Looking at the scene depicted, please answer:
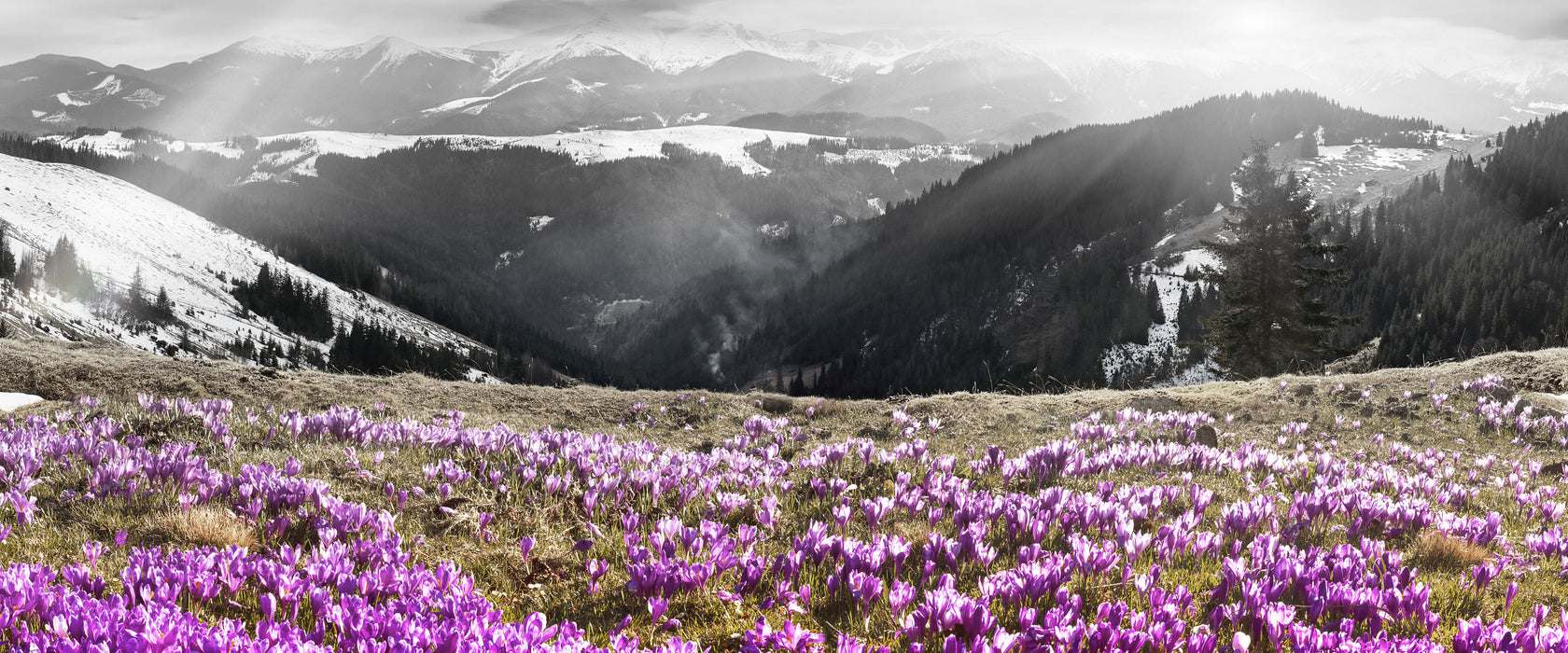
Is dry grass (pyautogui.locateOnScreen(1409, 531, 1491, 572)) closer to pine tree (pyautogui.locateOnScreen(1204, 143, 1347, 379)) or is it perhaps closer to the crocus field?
the crocus field

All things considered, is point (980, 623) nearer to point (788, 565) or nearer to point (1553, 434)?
point (788, 565)

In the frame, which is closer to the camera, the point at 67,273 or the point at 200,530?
the point at 200,530

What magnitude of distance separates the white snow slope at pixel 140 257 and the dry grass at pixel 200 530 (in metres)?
88.7

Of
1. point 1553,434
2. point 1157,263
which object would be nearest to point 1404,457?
point 1553,434

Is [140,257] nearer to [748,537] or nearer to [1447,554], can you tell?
[748,537]

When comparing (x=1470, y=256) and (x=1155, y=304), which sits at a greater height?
(x=1470, y=256)

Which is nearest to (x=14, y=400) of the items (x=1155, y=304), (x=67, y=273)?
(x=67, y=273)

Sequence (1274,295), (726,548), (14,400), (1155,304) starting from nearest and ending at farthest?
(726,548)
(14,400)
(1274,295)
(1155,304)

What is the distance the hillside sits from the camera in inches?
134

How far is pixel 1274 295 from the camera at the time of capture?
4456cm

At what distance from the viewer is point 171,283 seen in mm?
125125

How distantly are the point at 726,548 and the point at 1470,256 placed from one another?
167626 mm

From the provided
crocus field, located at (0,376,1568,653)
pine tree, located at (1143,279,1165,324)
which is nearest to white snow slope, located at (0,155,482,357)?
crocus field, located at (0,376,1568,653)

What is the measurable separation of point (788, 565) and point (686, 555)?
583 mm
